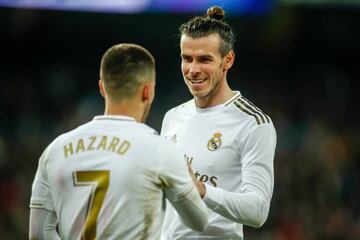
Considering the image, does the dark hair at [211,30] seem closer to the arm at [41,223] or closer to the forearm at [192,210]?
the forearm at [192,210]

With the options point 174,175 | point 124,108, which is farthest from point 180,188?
point 124,108

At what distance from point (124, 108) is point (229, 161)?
1.21m

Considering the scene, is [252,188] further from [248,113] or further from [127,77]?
[127,77]

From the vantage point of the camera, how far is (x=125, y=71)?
3.73m

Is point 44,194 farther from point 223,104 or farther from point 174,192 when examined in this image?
point 223,104

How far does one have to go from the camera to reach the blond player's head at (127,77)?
3732mm

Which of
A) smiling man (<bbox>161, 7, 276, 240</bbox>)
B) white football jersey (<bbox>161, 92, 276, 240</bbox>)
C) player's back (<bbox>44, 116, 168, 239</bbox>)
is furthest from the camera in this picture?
smiling man (<bbox>161, 7, 276, 240</bbox>)

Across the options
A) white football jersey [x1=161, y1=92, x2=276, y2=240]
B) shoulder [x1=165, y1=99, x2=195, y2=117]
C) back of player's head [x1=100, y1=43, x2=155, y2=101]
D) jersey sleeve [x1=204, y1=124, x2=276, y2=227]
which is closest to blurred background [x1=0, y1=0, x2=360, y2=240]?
shoulder [x1=165, y1=99, x2=195, y2=117]

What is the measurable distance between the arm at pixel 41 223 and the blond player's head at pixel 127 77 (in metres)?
0.58

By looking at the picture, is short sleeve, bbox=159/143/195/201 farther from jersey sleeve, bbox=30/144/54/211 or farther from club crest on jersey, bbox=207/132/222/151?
club crest on jersey, bbox=207/132/222/151

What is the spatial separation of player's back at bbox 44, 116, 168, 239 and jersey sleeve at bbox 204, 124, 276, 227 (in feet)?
2.05

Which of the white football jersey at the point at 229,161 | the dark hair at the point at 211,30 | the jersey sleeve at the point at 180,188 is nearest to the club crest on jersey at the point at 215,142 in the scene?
the white football jersey at the point at 229,161

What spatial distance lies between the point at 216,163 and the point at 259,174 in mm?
351

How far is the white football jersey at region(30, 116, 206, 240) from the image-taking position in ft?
12.0
